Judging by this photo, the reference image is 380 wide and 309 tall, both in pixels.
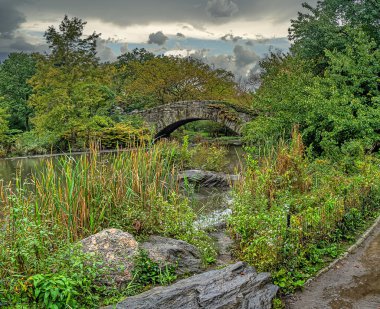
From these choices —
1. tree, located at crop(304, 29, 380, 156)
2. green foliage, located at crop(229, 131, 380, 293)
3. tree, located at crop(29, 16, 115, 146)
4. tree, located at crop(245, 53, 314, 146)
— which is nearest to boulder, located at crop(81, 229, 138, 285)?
green foliage, located at crop(229, 131, 380, 293)

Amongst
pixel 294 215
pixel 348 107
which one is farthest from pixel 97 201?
pixel 348 107

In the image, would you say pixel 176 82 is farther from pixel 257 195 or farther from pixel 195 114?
pixel 257 195

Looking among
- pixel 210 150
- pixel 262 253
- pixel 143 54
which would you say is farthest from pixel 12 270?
pixel 143 54

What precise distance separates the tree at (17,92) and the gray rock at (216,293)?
29.7 metres

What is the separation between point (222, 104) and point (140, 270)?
68.9 ft

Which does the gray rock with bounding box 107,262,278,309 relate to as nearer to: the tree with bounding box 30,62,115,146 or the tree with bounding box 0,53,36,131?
the tree with bounding box 30,62,115,146

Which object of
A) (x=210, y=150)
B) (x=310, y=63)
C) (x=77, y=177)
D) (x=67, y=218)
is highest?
(x=310, y=63)

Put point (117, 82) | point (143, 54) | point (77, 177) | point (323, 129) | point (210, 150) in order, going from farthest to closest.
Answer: point (143, 54) → point (117, 82) → point (210, 150) → point (323, 129) → point (77, 177)

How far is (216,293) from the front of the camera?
12.7ft

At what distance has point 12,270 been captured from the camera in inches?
147

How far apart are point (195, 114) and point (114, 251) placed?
71.0 feet

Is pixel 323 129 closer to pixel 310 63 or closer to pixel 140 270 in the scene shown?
pixel 310 63

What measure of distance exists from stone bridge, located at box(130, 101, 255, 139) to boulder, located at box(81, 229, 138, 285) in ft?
62.2

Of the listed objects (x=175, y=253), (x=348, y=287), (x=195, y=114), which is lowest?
(x=348, y=287)
